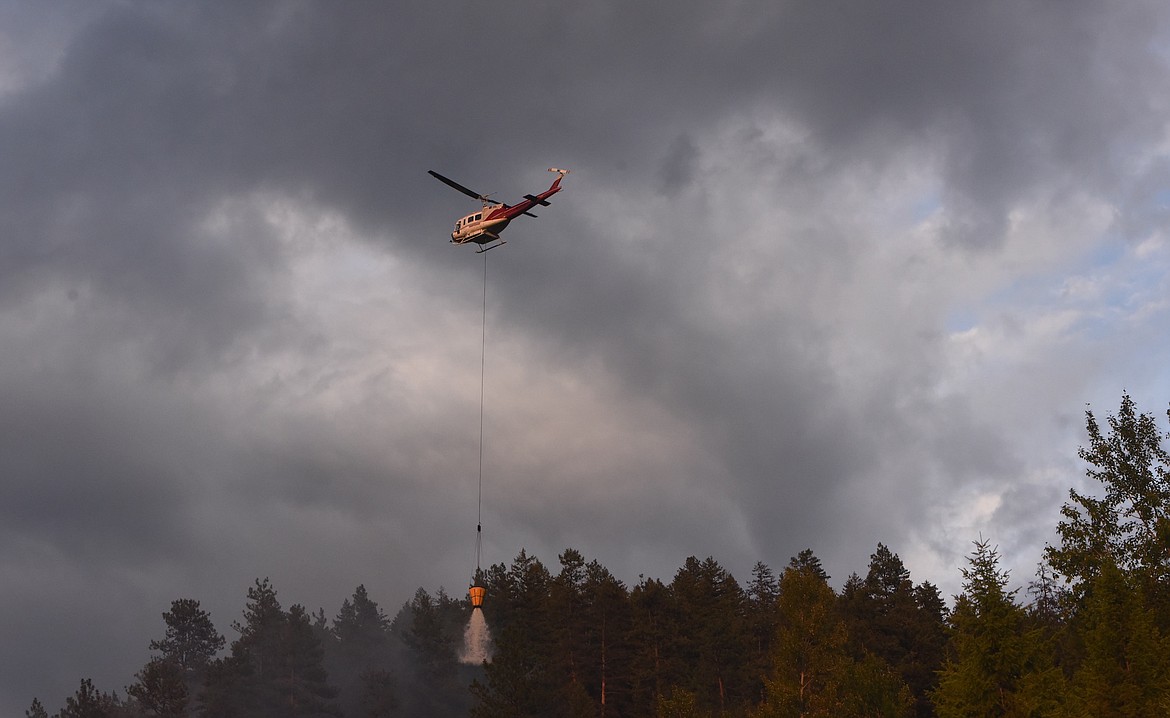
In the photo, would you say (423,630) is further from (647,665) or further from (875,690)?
(875,690)

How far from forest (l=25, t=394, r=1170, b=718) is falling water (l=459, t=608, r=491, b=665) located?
2455 mm

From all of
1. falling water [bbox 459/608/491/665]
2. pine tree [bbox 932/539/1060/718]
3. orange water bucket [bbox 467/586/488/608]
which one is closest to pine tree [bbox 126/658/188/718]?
falling water [bbox 459/608/491/665]

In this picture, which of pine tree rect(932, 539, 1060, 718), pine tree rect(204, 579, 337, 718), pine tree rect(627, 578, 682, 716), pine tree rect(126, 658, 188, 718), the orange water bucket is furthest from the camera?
pine tree rect(204, 579, 337, 718)

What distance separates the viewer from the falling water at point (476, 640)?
13662 cm

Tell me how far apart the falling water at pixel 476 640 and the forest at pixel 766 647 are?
246 centimetres

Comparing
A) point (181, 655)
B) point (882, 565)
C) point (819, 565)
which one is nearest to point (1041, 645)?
point (882, 565)

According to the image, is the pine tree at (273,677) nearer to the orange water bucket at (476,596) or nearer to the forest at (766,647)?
the forest at (766,647)

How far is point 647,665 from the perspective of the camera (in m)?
101

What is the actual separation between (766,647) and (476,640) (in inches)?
1684

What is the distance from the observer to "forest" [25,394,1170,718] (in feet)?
149

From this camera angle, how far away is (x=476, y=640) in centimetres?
14562

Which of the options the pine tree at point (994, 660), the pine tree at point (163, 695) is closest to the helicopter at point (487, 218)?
the pine tree at point (994, 660)

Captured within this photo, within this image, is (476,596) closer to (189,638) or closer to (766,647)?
(766,647)

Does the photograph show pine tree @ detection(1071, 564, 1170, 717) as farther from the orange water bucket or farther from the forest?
the orange water bucket
